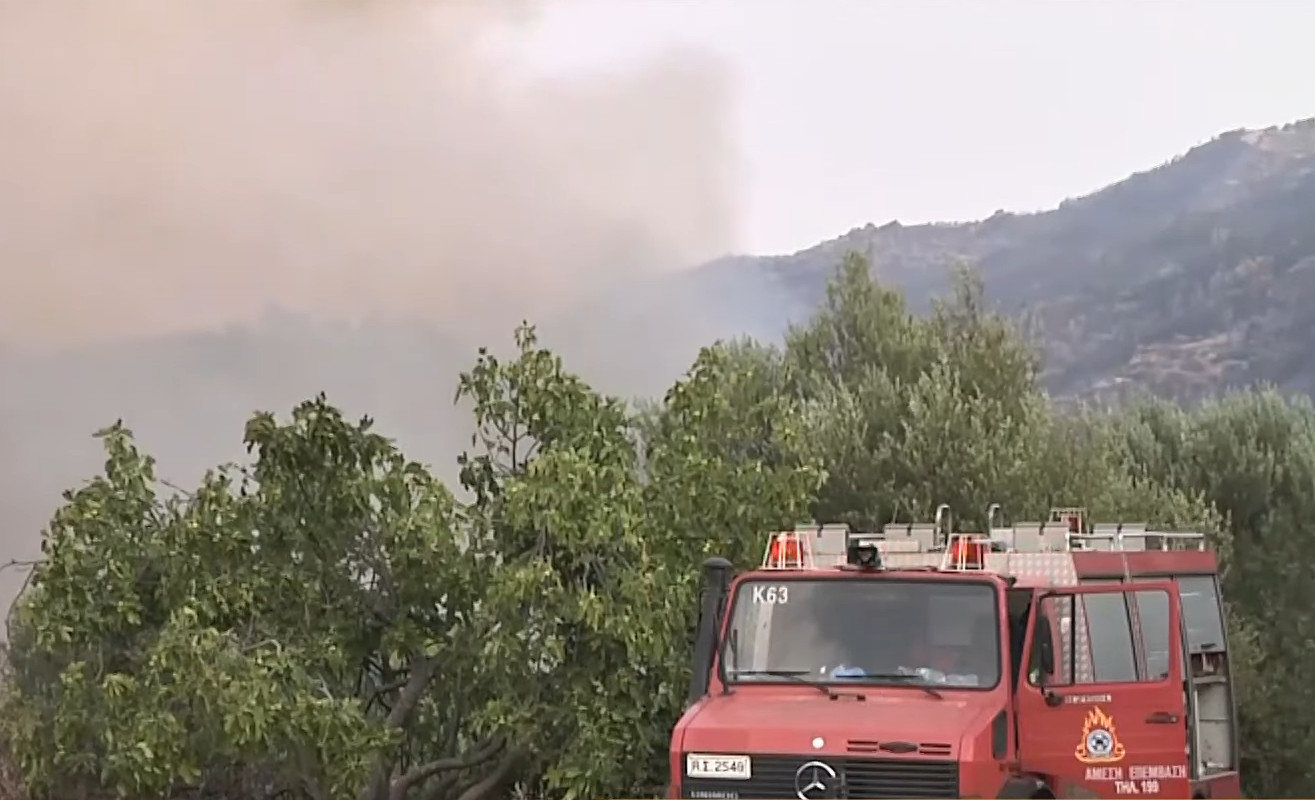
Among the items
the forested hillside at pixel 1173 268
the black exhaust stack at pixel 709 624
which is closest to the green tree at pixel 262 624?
the black exhaust stack at pixel 709 624

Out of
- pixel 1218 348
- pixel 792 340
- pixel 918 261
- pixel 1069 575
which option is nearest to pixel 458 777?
pixel 1069 575

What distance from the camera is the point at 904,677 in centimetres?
796

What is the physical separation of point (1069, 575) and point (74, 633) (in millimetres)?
5911

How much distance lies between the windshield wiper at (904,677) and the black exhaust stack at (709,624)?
0.78 meters

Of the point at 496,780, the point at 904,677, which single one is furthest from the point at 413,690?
the point at 904,677

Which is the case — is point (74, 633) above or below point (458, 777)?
above

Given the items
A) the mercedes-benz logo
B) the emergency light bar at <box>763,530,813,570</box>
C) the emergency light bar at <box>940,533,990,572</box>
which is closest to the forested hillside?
the emergency light bar at <box>763,530,813,570</box>

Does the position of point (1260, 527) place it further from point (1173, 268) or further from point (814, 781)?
point (1173, 268)

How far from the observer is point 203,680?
9.42m

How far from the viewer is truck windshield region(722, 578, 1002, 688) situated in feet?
26.1

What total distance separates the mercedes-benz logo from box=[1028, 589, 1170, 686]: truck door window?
1.25 metres

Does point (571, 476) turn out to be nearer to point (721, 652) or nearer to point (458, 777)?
point (721, 652)

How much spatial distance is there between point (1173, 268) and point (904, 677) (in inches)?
831

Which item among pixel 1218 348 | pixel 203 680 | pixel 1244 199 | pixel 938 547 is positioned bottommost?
pixel 203 680
